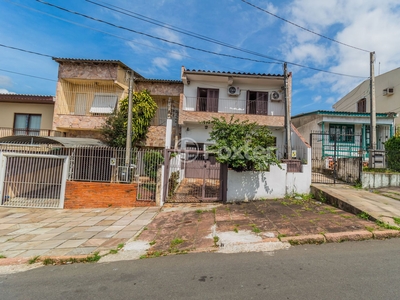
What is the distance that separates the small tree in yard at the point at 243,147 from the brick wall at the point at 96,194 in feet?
12.7

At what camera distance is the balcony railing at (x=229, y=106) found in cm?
1421

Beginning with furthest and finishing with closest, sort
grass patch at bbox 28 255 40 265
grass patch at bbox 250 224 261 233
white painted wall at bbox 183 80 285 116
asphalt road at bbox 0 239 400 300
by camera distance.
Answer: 1. white painted wall at bbox 183 80 285 116
2. grass patch at bbox 250 224 261 233
3. grass patch at bbox 28 255 40 265
4. asphalt road at bbox 0 239 400 300

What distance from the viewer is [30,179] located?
28.1ft

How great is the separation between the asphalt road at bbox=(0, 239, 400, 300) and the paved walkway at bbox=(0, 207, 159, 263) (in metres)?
0.89

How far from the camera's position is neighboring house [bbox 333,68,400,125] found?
54.6ft

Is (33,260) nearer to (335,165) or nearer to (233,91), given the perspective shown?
(335,165)

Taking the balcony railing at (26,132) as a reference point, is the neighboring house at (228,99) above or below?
above

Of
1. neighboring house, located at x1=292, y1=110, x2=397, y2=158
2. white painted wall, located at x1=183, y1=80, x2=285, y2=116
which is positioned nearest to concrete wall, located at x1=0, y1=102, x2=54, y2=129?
white painted wall, located at x1=183, y1=80, x2=285, y2=116

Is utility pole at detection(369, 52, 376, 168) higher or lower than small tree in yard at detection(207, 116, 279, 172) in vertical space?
higher

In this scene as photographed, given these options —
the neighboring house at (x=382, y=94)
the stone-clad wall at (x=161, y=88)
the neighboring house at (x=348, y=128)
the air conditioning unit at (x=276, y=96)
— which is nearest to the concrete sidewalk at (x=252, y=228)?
the neighboring house at (x=348, y=128)

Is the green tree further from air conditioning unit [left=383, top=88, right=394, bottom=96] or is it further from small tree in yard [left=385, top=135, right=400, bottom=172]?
air conditioning unit [left=383, top=88, right=394, bottom=96]

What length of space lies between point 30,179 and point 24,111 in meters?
8.39

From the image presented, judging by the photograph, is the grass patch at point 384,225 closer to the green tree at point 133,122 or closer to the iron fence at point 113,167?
the iron fence at point 113,167

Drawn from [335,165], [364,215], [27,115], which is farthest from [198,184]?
[27,115]
